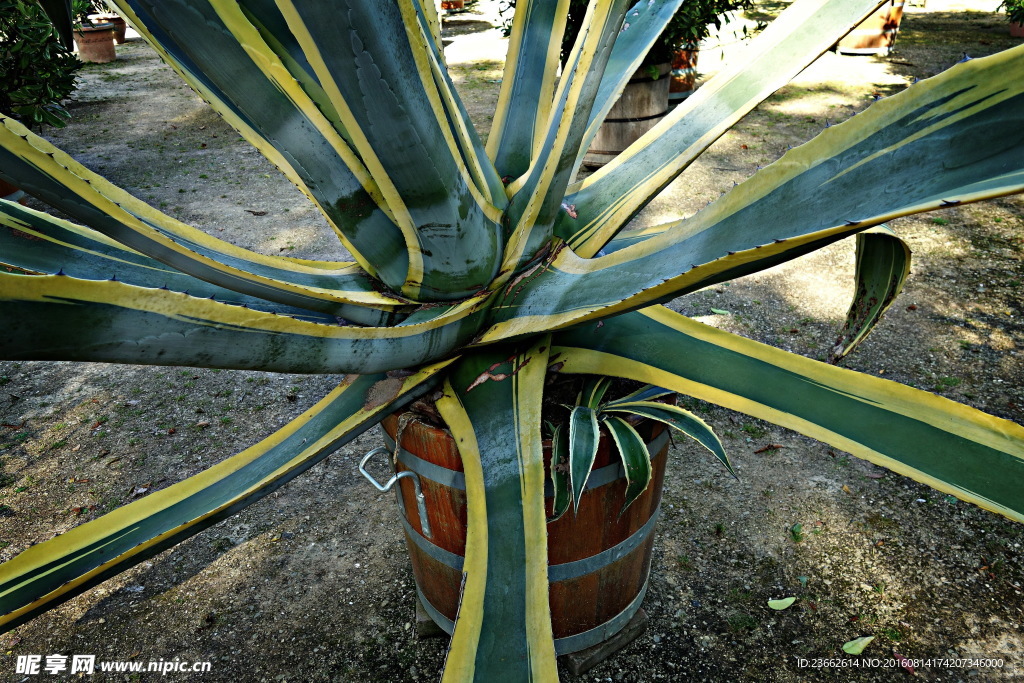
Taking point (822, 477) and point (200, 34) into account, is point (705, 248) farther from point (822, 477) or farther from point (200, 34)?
point (822, 477)

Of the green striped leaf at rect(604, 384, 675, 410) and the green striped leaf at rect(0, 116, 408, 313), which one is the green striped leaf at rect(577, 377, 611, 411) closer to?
the green striped leaf at rect(604, 384, 675, 410)

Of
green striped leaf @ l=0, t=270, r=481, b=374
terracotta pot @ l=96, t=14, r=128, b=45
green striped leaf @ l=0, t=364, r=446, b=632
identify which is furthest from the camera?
terracotta pot @ l=96, t=14, r=128, b=45

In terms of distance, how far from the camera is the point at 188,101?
21.4 ft

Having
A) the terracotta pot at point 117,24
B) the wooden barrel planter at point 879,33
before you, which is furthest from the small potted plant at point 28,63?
the wooden barrel planter at point 879,33

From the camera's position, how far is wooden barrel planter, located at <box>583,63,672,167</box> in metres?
4.11

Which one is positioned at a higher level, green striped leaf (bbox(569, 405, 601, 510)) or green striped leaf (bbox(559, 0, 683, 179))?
green striped leaf (bbox(559, 0, 683, 179))

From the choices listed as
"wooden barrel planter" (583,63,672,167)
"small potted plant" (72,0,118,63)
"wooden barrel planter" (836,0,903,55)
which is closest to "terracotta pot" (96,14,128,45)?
"small potted plant" (72,0,118,63)

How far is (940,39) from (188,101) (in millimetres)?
6833

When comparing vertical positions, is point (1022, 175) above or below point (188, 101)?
above

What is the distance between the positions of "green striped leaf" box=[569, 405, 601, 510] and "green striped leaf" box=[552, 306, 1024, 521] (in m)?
0.13

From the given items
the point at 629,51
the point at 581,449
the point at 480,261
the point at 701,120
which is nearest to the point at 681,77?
the point at 629,51

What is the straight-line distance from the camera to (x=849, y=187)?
0.96 m

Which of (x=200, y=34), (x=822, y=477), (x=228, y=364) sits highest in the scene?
(x=200, y=34)

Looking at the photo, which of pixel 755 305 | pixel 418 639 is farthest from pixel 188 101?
pixel 418 639
